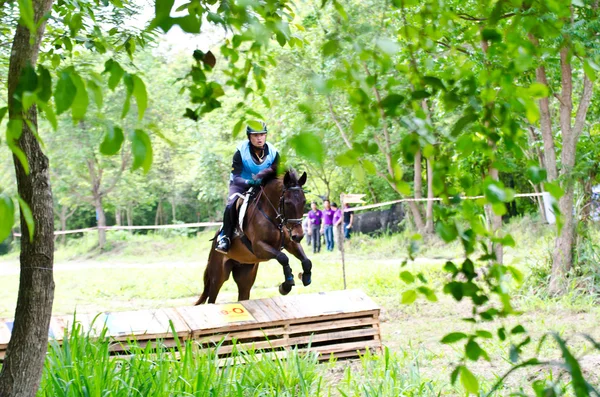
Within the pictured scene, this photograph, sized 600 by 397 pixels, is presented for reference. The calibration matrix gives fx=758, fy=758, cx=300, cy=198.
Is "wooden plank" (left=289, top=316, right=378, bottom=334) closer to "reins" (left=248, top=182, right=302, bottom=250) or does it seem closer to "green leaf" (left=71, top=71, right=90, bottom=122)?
"reins" (left=248, top=182, right=302, bottom=250)

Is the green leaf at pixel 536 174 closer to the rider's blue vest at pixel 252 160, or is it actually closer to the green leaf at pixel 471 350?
the green leaf at pixel 471 350

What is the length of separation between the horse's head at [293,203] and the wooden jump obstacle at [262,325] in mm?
1285

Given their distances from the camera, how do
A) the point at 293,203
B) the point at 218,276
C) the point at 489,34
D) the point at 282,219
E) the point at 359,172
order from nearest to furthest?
1. the point at 359,172
2. the point at 489,34
3. the point at 293,203
4. the point at 282,219
5. the point at 218,276

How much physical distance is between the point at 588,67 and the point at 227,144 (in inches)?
1155

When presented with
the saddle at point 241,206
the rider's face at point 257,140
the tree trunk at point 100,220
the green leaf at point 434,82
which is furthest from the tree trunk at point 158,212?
the green leaf at point 434,82

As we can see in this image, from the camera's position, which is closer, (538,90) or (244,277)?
(538,90)

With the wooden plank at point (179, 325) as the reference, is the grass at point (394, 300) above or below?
below

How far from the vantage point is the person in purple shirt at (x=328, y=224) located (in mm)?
21828

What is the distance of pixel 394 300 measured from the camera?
12.5m

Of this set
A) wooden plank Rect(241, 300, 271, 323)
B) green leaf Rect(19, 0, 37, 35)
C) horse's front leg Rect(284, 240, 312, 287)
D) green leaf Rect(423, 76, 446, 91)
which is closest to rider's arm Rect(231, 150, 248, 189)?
horse's front leg Rect(284, 240, 312, 287)

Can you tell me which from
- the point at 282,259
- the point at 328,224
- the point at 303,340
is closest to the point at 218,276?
the point at 282,259

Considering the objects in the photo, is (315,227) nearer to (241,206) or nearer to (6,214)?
(241,206)

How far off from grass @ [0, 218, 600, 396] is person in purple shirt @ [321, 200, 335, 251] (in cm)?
65

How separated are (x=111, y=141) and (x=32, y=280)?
2.61 meters
